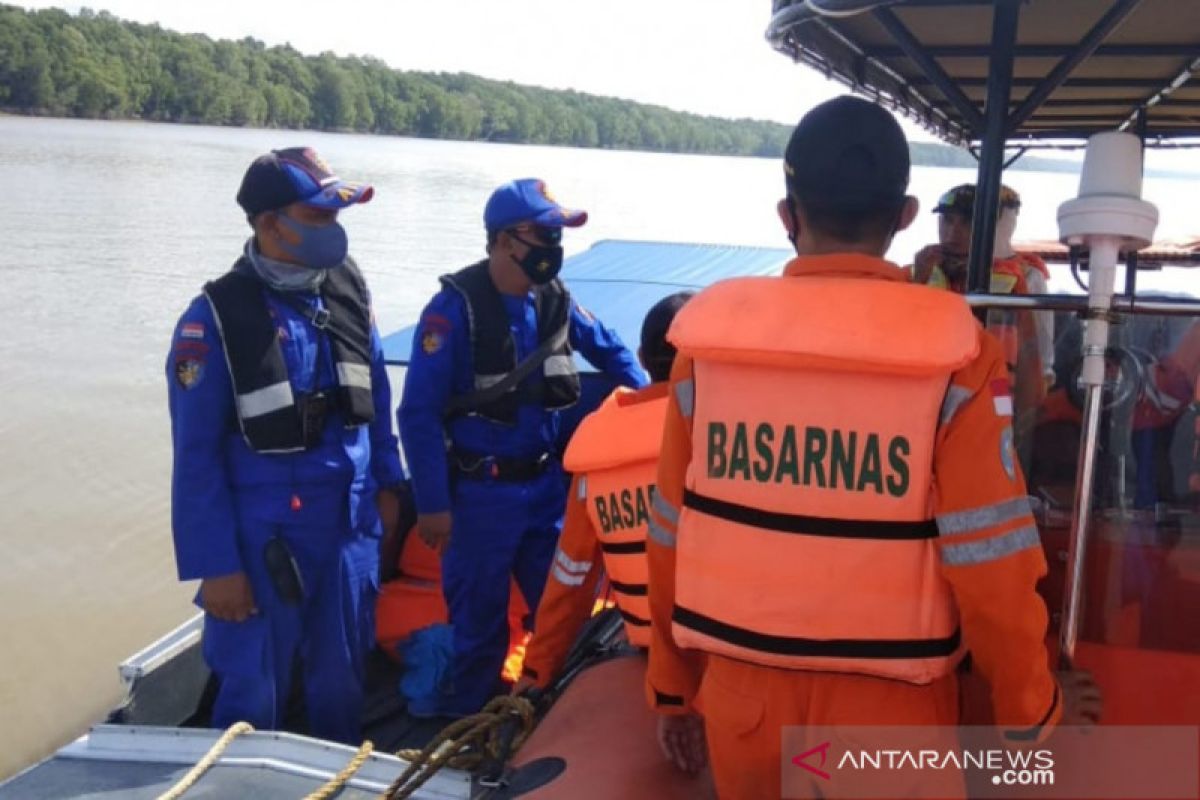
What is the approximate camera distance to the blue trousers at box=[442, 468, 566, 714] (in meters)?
2.55

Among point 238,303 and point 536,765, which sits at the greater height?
point 238,303

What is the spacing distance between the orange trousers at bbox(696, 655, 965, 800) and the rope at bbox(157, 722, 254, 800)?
0.95 meters

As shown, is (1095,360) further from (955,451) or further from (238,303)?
(238,303)

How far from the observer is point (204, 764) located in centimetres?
180

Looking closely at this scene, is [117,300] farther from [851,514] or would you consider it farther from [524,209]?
[851,514]

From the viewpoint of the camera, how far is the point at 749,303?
116 centimetres

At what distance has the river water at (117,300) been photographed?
4.60m

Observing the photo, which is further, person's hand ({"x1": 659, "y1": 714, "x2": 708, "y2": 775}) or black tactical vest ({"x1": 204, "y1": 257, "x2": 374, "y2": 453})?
black tactical vest ({"x1": 204, "y1": 257, "x2": 374, "y2": 453})

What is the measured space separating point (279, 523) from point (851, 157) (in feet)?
4.64

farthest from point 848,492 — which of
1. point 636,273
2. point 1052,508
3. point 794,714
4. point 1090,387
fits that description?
point 636,273

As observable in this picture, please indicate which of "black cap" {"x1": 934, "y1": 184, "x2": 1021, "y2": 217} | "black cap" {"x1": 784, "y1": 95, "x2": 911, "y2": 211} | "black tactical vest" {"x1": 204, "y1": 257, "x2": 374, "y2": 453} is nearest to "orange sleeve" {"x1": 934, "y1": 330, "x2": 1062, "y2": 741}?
"black cap" {"x1": 784, "y1": 95, "x2": 911, "y2": 211}

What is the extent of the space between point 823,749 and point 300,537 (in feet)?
4.32

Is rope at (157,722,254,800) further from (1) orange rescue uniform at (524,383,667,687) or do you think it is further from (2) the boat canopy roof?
(2) the boat canopy roof

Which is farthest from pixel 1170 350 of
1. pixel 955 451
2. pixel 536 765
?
pixel 536 765
